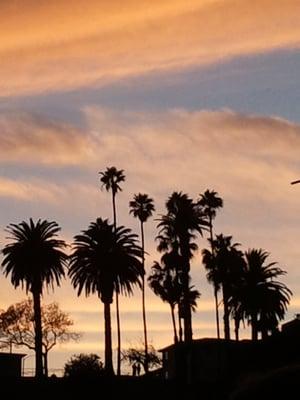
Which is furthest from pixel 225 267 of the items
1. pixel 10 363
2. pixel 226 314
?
pixel 10 363

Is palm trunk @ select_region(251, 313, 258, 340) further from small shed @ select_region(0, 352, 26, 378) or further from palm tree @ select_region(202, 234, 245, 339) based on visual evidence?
small shed @ select_region(0, 352, 26, 378)

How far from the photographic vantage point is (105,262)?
94.7m

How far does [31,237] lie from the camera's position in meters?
92.2

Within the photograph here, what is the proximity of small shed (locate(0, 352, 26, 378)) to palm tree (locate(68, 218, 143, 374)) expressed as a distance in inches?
840

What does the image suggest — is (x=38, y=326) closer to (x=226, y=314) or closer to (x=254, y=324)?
(x=254, y=324)

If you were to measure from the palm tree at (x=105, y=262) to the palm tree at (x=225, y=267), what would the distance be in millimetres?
20978

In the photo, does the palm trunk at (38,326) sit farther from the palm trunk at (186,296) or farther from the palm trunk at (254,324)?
the palm trunk at (254,324)

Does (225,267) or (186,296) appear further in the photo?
(225,267)

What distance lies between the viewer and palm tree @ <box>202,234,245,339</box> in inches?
4498

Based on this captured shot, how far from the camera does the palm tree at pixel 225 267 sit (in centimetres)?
11425

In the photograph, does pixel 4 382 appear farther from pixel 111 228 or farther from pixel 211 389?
pixel 111 228

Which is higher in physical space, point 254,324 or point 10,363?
point 254,324

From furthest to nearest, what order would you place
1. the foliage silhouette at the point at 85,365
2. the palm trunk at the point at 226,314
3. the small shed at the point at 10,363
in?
the palm trunk at the point at 226,314 < the small shed at the point at 10,363 < the foliage silhouette at the point at 85,365

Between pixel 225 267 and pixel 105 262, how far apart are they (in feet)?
86.8
